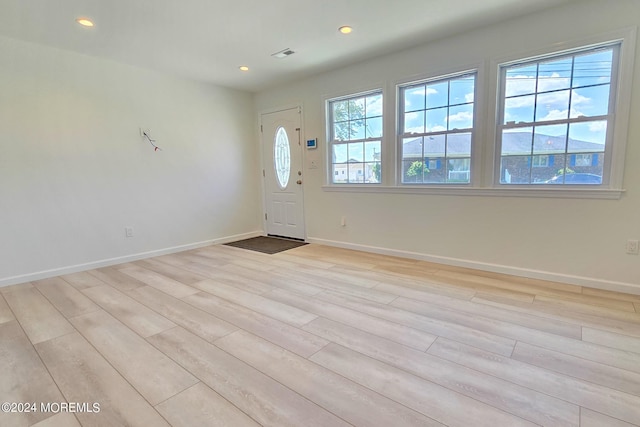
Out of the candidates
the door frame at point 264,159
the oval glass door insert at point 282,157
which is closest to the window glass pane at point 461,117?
the door frame at point 264,159

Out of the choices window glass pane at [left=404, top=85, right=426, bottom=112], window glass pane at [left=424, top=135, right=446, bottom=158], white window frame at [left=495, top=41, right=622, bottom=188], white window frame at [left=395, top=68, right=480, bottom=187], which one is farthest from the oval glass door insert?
white window frame at [left=495, top=41, right=622, bottom=188]

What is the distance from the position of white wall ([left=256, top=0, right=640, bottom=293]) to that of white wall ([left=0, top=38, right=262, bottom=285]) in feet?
5.66

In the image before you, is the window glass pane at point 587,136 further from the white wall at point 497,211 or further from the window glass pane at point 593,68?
the window glass pane at point 593,68

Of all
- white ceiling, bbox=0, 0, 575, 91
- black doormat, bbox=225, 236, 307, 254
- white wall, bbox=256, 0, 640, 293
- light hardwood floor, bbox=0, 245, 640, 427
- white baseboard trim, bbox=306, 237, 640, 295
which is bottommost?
light hardwood floor, bbox=0, 245, 640, 427

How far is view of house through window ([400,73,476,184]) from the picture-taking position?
337 centimetres

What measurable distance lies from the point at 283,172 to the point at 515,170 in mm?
3294

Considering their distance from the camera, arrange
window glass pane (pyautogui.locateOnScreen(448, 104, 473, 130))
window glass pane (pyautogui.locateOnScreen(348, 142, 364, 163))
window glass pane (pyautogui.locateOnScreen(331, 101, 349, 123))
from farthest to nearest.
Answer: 1. window glass pane (pyautogui.locateOnScreen(331, 101, 349, 123))
2. window glass pane (pyautogui.locateOnScreen(348, 142, 364, 163))
3. window glass pane (pyautogui.locateOnScreen(448, 104, 473, 130))

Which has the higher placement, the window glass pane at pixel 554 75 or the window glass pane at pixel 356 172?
the window glass pane at pixel 554 75

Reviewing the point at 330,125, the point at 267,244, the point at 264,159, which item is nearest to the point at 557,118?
the point at 330,125

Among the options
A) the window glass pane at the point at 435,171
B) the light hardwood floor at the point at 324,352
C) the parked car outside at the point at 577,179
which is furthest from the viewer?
the window glass pane at the point at 435,171

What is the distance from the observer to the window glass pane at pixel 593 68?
8.71 ft

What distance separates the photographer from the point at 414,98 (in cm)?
371

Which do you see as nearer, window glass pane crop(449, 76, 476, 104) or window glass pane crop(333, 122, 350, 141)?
window glass pane crop(449, 76, 476, 104)

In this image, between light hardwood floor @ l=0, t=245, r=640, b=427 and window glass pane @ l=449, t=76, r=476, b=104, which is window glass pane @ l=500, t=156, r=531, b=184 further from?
light hardwood floor @ l=0, t=245, r=640, b=427
